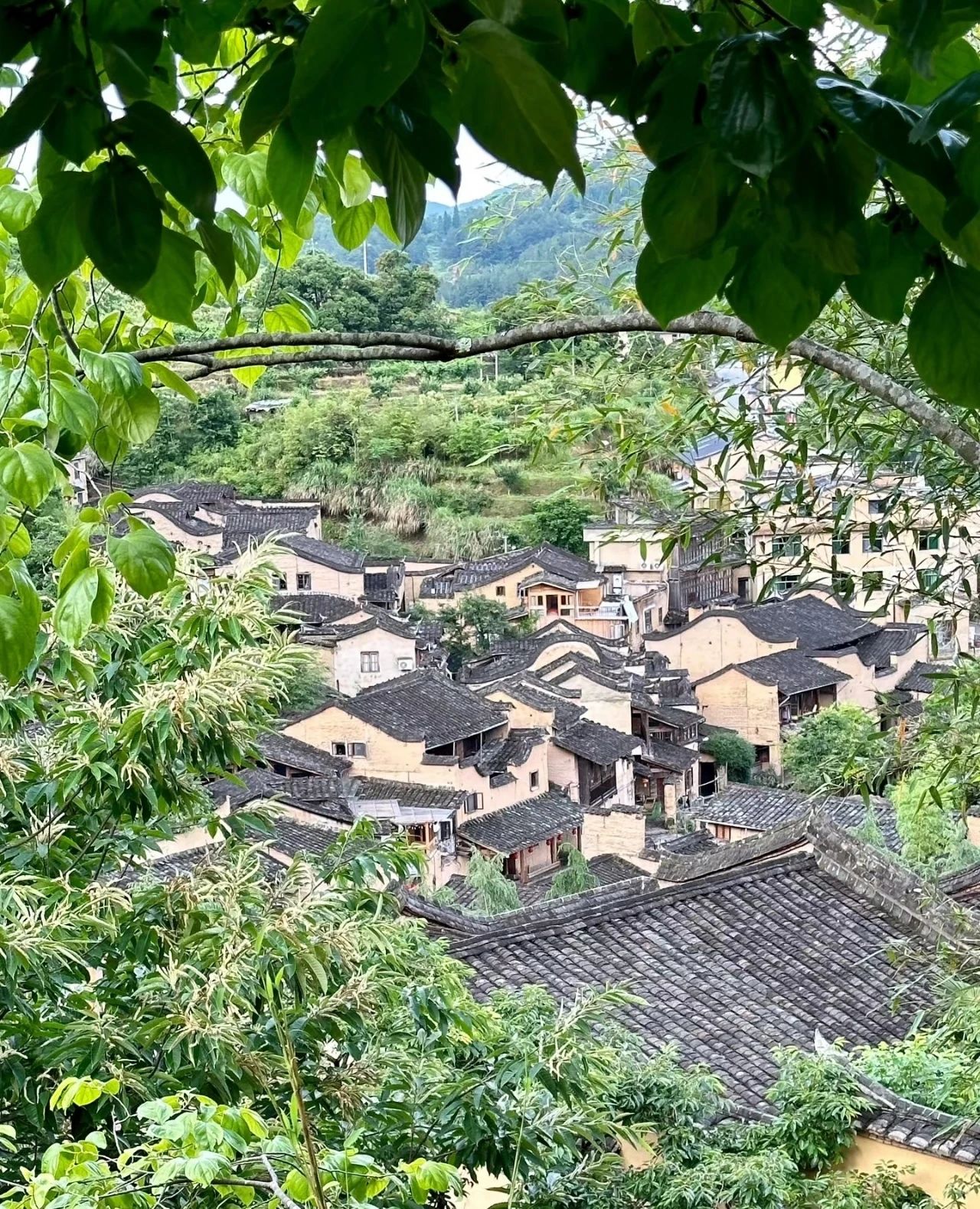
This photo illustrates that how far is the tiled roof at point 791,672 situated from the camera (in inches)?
598

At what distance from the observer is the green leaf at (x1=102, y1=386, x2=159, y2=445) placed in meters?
0.81

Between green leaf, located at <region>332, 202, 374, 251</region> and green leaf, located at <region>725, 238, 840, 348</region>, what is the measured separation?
0.50 meters

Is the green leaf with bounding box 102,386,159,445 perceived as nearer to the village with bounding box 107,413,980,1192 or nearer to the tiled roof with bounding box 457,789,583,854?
the village with bounding box 107,413,980,1192

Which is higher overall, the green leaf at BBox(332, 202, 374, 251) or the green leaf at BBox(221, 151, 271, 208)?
the green leaf at BBox(221, 151, 271, 208)

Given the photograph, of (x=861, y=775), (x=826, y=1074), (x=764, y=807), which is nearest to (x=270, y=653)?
(x=861, y=775)

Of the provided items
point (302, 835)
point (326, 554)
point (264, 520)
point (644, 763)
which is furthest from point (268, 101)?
point (264, 520)

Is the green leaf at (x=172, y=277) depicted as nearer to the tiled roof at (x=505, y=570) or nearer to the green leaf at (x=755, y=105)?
the green leaf at (x=755, y=105)

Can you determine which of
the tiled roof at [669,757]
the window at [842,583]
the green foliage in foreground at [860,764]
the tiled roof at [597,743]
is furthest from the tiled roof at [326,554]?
the window at [842,583]

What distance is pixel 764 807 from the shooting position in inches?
452

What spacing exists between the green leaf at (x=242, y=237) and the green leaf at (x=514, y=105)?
62 centimetres

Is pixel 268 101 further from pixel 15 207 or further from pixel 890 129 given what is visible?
pixel 15 207

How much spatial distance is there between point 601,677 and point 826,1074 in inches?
415

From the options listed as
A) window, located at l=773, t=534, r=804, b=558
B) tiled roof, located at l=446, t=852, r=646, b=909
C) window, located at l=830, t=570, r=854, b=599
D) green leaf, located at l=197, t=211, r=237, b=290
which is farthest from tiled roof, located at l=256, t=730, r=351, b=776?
green leaf, located at l=197, t=211, r=237, b=290

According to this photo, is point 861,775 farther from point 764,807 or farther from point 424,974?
point 764,807
